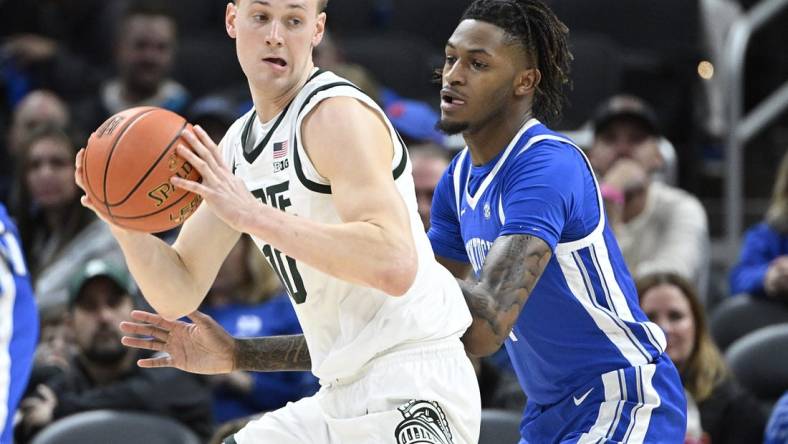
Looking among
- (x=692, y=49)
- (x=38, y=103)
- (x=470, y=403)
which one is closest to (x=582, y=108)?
(x=692, y=49)

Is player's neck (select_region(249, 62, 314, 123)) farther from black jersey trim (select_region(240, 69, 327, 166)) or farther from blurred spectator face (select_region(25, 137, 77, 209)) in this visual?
blurred spectator face (select_region(25, 137, 77, 209))

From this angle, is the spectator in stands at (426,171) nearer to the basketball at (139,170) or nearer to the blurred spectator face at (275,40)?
the blurred spectator face at (275,40)

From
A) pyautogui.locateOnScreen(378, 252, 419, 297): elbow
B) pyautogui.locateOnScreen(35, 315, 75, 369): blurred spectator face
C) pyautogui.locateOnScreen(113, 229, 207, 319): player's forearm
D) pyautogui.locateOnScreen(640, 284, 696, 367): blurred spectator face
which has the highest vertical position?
pyautogui.locateOnScreen(378, 252, 419, 297): elbow

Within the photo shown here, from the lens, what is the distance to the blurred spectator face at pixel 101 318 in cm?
633

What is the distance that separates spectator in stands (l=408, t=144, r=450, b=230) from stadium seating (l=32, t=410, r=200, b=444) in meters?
1.72

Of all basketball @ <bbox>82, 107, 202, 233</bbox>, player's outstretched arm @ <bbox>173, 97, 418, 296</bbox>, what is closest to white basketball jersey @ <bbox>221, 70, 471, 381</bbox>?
player's outstretched arm @ <bbox>173, 97, 418, 296</bbox>

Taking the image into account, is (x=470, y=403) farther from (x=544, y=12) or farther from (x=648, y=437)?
(x=544, y=12)

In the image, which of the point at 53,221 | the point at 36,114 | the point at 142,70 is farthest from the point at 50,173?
the point at 142,70

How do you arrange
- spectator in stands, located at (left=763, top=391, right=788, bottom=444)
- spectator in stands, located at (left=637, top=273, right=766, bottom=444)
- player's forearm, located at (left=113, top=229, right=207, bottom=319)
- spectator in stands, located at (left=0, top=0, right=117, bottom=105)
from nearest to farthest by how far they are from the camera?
1. player's forearm, located at (left=113, top=229, right=207, bottom=319)
2. spectator in stands, located at (left=763, top=391, right=788, bottom=444)
3. spectator in stands, located at (left=637, top=273, right=766, bottom=444)
4. spectator in stands, located at (left=0, top=0, right=117, bottom=105)

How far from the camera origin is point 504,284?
3684 millimetres

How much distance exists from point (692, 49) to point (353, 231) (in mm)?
6406

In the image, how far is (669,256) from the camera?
23.4 feet

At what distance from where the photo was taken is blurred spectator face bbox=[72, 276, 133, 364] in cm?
633

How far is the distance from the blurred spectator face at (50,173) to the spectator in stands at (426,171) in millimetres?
1968
